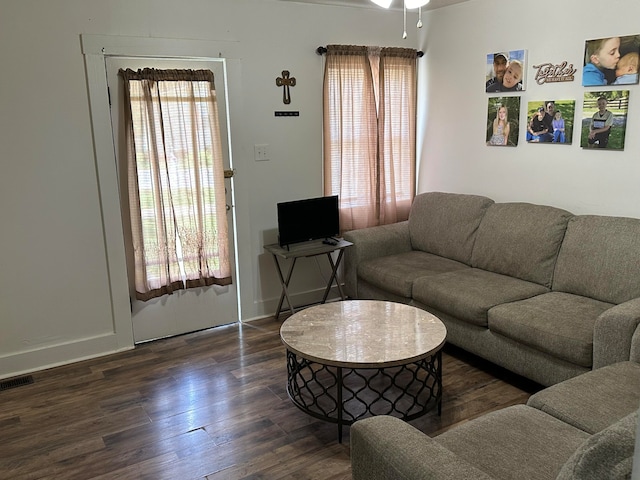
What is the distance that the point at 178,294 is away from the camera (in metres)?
3.92

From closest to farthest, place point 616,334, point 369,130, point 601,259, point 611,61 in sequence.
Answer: point 616,334 < point 601,259 < point 611,61 < point 369,130

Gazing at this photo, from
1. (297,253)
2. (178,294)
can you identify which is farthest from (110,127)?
(297,253)

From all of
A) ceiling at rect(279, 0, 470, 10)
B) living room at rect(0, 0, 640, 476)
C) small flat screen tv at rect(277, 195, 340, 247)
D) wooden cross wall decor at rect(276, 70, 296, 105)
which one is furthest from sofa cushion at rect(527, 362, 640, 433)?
ceiling at rect(279, 0, 470, 10)

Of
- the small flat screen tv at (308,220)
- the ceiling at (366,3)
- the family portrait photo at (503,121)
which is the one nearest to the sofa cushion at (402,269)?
the small flat screen tv at (308,220)

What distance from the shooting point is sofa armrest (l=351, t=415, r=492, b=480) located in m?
1.48

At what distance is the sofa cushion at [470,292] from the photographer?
319cm

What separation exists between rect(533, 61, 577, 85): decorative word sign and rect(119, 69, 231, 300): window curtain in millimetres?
2303

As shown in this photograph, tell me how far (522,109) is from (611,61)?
27.8 inches

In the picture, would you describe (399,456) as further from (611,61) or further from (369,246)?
(611,61)

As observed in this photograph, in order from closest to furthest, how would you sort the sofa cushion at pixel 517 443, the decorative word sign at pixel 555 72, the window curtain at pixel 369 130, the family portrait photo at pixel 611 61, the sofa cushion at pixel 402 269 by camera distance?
1. the sofa cushion at pixel 517 443
2. the family portrait photo at pixel 611 61
3. the decorative word sign at pixel 555 72
4. the sofa cushion at pixel 402 269
5. the window curtain at pixel 369 130

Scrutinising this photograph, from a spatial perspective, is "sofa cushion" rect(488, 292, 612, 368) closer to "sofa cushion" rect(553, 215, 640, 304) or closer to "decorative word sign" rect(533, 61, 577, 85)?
"sofa cushion" rect(553, 215, 640, 304)

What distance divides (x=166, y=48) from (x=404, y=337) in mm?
2462

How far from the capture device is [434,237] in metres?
4.22

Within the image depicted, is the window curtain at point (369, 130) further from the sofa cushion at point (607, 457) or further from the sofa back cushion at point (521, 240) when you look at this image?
the sofa cushion at point (607, 457)
